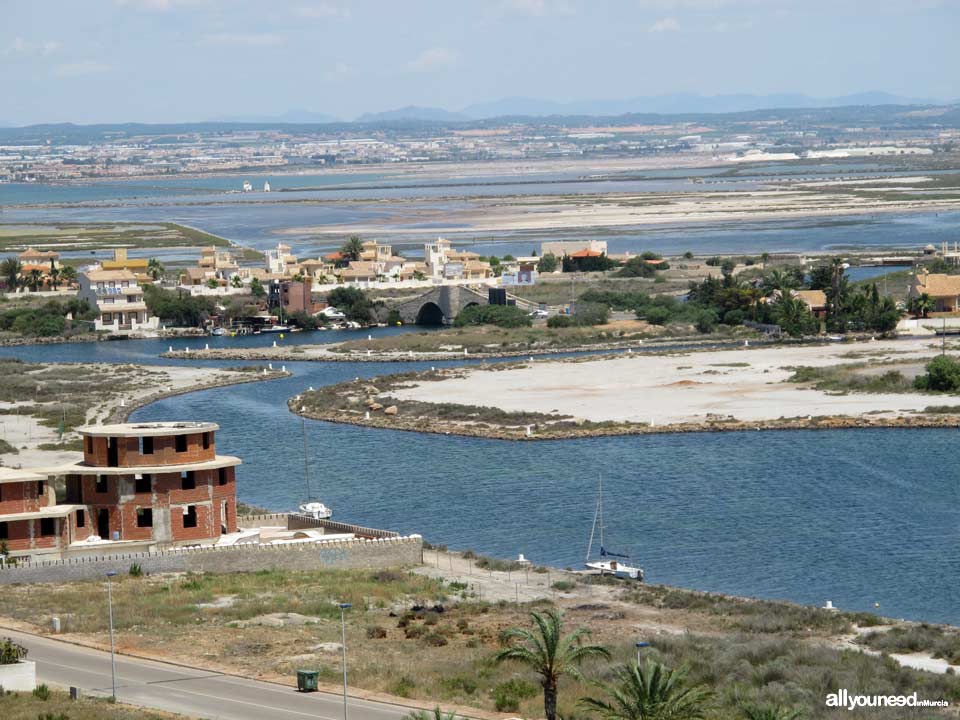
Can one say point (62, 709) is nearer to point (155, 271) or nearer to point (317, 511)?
point (317, 511)

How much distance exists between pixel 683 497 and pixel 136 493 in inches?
637

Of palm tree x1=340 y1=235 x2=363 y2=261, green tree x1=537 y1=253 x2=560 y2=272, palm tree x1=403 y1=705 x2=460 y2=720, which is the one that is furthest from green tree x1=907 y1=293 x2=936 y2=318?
palm tree x1=403 y1=705 x2=460 y2=720

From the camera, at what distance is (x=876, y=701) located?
98.4 feet

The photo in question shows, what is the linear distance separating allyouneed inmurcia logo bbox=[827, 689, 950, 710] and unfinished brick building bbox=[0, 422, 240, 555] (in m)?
17.7

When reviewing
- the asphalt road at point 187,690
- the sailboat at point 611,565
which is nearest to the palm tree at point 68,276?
the sailboat at point 611,565

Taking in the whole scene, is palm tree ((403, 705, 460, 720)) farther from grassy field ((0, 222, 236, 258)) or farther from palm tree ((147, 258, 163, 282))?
grassy field ((0, 222, 236, 258))

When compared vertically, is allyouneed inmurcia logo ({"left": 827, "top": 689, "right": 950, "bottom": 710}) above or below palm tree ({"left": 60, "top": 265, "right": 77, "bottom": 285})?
above

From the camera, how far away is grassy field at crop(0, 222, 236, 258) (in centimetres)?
16441

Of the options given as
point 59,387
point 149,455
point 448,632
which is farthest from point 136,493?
point 59,387

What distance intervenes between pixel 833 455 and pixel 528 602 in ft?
71.8

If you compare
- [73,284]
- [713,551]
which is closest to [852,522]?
[713,551]

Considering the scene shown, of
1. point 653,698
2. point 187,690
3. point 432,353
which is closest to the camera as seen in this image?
point 653,698

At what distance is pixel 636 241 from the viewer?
519 ft

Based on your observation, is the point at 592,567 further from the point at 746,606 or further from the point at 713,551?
the point at 746,606
